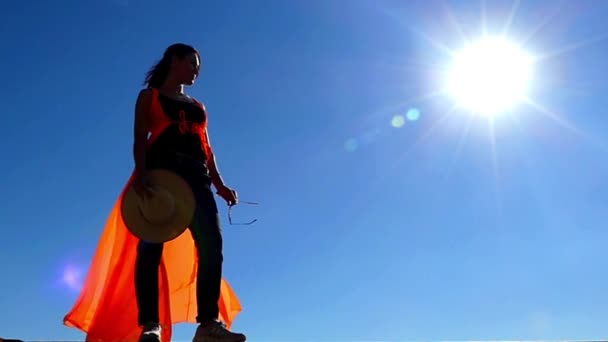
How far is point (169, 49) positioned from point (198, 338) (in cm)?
204

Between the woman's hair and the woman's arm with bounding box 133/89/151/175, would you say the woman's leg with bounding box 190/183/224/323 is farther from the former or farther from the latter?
the woman's hair

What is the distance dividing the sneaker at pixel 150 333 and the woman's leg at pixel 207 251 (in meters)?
0.26

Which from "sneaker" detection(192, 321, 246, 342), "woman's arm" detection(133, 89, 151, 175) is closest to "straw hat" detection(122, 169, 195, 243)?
"woman's arm" detection(133, 89, 151, 175)

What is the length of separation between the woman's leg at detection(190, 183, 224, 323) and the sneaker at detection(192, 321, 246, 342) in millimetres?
85

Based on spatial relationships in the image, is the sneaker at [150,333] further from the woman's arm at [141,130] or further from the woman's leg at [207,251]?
the woman's arm at [141,130]

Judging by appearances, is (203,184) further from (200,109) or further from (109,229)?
(109,229)

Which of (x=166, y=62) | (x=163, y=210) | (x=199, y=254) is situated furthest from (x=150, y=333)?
(x=166, y=62)

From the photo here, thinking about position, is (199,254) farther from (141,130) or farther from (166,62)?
(166,62)

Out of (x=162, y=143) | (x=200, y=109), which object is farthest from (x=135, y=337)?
(x=200, y=109)

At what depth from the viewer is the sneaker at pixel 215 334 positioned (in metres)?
3.25

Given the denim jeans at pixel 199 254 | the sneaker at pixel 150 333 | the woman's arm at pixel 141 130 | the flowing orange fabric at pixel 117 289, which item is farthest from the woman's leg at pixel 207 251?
the flowing orange fabric at pixel 117 289

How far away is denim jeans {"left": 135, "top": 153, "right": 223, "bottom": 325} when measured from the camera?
345cm

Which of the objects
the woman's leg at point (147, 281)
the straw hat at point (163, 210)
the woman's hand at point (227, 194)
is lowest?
the woman's leg at point (147, 281)

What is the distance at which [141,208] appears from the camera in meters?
3.60
